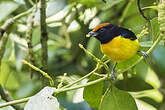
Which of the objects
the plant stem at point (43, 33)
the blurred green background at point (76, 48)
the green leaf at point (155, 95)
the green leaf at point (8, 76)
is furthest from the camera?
the green leaf at point (8, 76)

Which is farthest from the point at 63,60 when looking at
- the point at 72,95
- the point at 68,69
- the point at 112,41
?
the point at 112,41

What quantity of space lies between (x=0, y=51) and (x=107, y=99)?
0.57m

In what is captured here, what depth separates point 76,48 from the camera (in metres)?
1.71

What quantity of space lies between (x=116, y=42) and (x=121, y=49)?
69 millimetres

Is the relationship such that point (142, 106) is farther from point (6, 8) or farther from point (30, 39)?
point (6, 8)

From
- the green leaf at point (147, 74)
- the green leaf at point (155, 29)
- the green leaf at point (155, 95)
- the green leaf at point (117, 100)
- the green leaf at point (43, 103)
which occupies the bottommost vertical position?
the green leaf at point (155, 95)

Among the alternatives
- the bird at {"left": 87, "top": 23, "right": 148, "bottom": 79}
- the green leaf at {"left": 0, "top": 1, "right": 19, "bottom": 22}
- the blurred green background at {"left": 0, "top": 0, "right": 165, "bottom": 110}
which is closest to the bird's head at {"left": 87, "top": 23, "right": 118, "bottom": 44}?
the bird at {"left": 87, "top": 23, "right": 148, "bottom": 79}

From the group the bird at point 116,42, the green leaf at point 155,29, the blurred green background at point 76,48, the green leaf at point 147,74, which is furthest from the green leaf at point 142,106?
the green leaf at point 155,29

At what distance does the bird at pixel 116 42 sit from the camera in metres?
0.97

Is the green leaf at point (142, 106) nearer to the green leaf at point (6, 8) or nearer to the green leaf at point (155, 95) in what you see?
the green leaf at point (155, 95)

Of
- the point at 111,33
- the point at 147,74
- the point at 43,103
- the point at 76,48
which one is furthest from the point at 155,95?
the point at 43,103

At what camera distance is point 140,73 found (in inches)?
62.9

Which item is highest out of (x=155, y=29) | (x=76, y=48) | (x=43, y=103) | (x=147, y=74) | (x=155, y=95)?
(x=155, y=29)

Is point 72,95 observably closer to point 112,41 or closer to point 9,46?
point 112,41
